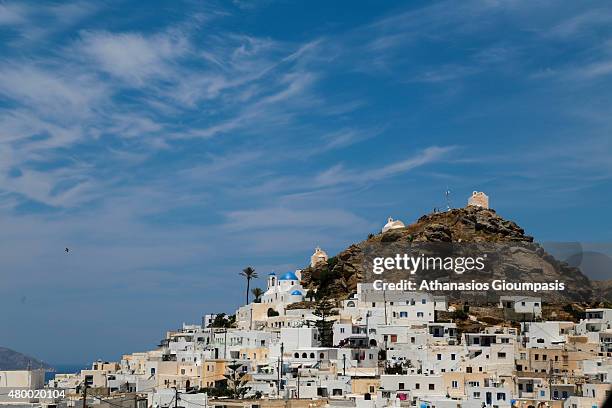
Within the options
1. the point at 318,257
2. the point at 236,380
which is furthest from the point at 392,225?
the point at 236,380

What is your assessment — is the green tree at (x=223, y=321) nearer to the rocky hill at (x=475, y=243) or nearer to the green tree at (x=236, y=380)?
the rocky hill at (x=475, y=243)

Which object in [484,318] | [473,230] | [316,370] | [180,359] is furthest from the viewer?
[473,230]

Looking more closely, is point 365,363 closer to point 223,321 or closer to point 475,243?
point 223,321

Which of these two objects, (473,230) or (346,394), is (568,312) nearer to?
(473,230)

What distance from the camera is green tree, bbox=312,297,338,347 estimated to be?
2297 inches

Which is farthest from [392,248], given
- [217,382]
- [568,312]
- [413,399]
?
[413,399]

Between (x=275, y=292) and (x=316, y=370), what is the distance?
2951 cm

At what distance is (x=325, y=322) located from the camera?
6031 centimetres

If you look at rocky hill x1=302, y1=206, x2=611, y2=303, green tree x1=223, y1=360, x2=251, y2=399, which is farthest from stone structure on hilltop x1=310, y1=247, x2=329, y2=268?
green tree x1=223, y1=360, x2=251, y2=399

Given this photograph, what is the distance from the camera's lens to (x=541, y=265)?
78.8m

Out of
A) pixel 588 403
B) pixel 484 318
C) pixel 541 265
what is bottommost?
pixel 588 403

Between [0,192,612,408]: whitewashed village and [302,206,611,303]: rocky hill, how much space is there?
4804 millimetres

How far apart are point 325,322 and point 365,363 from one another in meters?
9.44

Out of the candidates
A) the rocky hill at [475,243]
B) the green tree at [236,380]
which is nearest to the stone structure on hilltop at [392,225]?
the rocky hill at [475,243]
